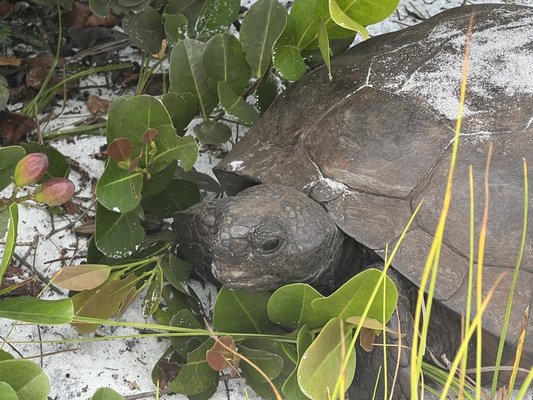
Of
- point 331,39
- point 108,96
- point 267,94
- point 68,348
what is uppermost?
point 331,39

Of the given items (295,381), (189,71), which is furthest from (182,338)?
(189,71)

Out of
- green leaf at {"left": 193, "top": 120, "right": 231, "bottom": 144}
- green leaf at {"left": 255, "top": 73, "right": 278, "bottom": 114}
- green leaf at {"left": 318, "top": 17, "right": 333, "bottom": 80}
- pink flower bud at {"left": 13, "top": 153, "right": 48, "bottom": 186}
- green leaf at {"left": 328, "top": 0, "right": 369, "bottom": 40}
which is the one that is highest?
green leaf at {"left": 328, "top": 0, "right": 369, "bottom": 40}

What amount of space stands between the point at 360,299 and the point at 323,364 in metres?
0.16

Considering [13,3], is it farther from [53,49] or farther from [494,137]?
[494,137]

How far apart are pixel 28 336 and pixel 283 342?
0.69m

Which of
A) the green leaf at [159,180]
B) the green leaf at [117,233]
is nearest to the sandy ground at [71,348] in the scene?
the green leaf at [117,233]

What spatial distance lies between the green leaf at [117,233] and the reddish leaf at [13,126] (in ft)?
2.28

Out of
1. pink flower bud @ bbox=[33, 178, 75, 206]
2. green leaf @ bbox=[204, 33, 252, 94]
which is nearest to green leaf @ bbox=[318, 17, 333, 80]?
green leaf @ bbox=[204, 33, 252, 94]

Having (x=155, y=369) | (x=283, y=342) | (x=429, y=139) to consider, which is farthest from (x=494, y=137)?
(x=155, y=369)

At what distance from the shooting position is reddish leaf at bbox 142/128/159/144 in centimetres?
207

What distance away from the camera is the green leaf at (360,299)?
1818 millimetres

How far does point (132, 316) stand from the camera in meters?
2.35

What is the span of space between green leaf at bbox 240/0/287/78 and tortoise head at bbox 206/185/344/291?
470 millimetres

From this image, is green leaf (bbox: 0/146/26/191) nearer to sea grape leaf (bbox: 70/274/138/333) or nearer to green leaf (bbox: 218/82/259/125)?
sea grape leaf (bbox: 70/274/138/333)
